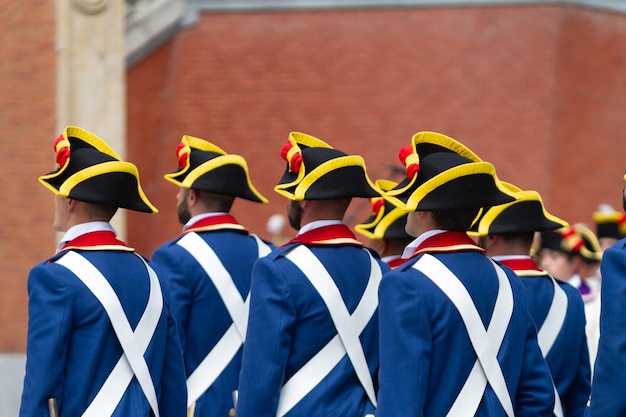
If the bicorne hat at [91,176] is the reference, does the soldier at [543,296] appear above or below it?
below

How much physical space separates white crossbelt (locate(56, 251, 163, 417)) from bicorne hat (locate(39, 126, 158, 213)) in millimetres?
251

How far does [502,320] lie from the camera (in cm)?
421

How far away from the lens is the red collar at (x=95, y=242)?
180 inches

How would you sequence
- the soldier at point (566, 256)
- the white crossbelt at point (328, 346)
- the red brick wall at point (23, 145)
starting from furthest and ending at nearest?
1. the red brick wall at point (23, 145)
2. the soldier at point (566, 256)
3. the white crossbelt at point (328, 346)

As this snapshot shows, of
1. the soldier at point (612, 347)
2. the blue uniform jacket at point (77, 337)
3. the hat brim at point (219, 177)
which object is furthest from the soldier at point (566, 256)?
the blue uniform jacket at point (77, 337)

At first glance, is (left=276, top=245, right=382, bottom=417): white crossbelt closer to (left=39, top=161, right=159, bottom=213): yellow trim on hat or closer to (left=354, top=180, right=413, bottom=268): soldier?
(left=39, top=161, right=159, bottom=213): yellow trim on hat

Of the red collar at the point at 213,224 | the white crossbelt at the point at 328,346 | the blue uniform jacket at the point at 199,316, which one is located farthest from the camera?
the red collar at the point at 213,224

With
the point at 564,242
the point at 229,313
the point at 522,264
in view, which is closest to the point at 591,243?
the point at 564,242

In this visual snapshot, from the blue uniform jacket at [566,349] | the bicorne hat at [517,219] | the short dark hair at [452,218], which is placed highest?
the short dark hair at [452,218]

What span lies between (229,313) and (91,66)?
5.13 metres

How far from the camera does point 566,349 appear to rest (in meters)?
5.57

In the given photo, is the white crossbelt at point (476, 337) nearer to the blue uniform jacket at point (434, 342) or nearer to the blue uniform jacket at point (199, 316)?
the blue uniform jacket at point (434, 342)

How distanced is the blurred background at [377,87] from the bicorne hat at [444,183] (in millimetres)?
7211

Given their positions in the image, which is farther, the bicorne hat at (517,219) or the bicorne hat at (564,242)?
the bicorne hat at (564,242)
